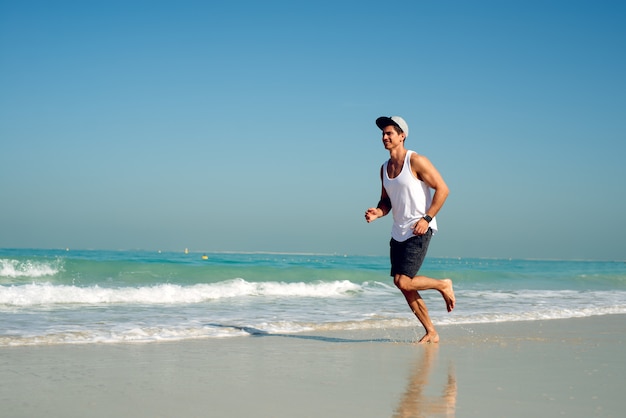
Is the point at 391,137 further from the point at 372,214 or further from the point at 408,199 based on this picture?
the point at 372,214

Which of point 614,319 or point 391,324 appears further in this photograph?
point 614,319

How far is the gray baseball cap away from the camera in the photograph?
18.7ft

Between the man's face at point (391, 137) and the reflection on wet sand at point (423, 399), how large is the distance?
77.2 inches

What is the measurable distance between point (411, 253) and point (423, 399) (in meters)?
2.09

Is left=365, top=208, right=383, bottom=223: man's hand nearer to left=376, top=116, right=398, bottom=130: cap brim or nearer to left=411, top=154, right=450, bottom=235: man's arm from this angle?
left=411, top=154, right=450, bottom=235: man's arm

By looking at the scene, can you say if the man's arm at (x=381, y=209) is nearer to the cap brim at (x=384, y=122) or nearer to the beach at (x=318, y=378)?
the cap brim at (x=384, y=122)

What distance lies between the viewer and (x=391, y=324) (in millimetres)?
8055

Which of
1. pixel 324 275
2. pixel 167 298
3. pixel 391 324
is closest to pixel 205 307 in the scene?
pixel 167 298

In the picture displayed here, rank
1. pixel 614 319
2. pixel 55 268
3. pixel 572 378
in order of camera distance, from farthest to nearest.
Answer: pixel 55 268, pixel 614 319, pixel 572 378

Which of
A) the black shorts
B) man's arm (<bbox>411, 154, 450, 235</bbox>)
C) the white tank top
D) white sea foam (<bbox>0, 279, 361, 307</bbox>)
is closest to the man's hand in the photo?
the white tank top

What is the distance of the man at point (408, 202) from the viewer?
18.5 ft

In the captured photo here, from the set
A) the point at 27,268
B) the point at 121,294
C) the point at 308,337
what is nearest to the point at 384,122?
the point at 308,337

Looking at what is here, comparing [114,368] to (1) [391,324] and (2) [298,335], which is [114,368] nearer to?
(2) [298,335]

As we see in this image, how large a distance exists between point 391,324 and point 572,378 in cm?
378
